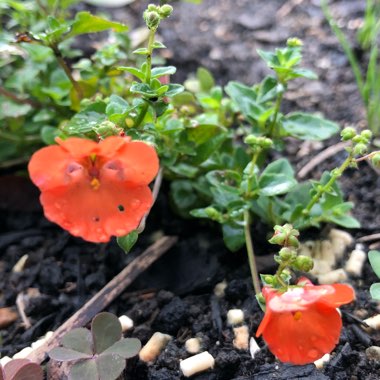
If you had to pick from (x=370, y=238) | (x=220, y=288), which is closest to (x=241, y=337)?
(x=220, y=288)

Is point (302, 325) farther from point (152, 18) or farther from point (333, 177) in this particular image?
point (152, 18)

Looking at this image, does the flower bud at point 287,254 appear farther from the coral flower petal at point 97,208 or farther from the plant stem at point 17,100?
the plant stem at point 17,100

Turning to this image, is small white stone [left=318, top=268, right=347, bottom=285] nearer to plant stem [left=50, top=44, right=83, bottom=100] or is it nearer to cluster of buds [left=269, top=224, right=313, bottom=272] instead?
cluster of buds [left=269, top=224, right=313, bottom=272]

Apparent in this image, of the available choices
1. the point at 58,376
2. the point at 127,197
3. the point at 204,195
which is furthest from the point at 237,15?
the point at 58,376

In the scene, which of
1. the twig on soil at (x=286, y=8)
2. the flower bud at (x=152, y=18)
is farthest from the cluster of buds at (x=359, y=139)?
the twig on soil at (x=286, y=8)

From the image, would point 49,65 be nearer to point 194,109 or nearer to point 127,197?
point 194,109

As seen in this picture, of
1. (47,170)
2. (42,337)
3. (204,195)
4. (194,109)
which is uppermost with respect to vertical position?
(47,170)
